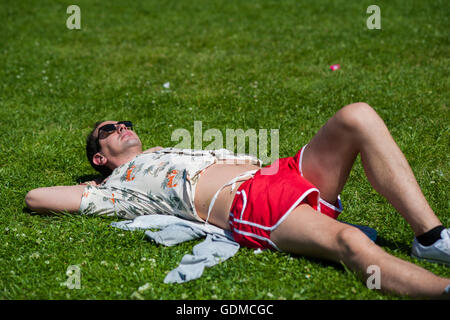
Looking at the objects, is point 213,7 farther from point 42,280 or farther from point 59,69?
point 42,280

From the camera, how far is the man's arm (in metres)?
4.49

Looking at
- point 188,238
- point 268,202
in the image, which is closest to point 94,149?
point 188,238

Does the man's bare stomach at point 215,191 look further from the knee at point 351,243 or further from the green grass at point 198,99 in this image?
the knee at point 351,243

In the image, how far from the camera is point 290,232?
11.4 ft

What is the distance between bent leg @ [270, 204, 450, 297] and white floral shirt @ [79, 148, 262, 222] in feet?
3.26

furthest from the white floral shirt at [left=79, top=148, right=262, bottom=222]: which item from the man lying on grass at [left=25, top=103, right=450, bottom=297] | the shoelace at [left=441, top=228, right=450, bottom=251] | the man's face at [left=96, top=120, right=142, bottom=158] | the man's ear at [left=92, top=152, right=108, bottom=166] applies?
the shoelace at [left=441, top=228, right=450, bottom=251]

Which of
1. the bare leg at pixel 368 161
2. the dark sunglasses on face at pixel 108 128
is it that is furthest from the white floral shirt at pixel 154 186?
the bare leg at pixel 368 161

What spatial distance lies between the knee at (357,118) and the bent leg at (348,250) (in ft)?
2.27

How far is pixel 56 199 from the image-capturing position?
4500 mm

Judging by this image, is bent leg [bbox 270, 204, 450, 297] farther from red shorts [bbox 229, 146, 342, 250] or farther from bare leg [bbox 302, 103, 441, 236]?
bare leg [bbox 302, 103, 441, 236]

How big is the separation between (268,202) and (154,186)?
125cm

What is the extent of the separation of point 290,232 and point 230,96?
4.41m

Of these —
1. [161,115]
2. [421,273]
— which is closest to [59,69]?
[161,115]

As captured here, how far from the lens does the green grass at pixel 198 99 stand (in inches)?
140
